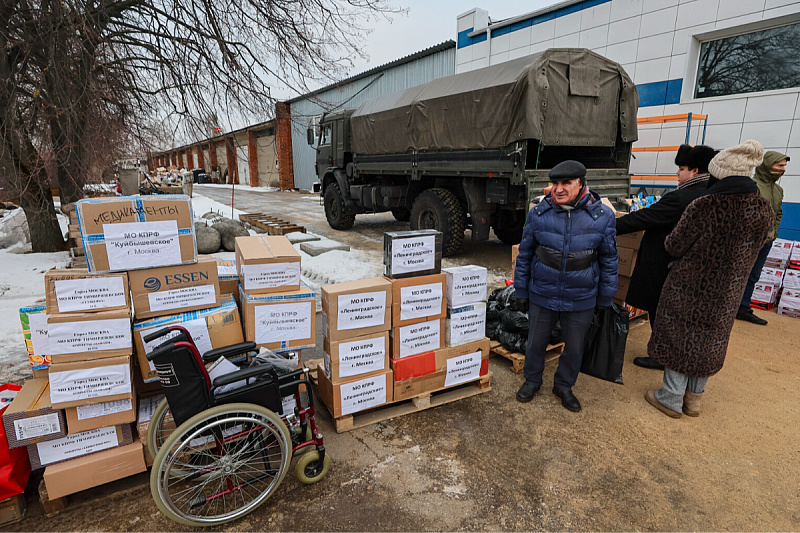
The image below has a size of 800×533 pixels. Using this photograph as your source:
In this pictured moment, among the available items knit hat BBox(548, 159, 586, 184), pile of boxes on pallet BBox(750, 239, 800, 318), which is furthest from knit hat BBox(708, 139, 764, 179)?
pile of boxes on pallet BBox(750, 239, 800, 318)

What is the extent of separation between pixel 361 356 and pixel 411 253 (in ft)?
2.64

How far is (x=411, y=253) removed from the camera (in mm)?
2844

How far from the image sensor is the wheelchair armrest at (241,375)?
1.97 meters

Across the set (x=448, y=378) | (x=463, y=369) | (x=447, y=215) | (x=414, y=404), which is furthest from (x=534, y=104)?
(x=414, y=404)

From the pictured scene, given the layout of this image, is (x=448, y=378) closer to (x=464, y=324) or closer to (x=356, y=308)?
(x=464, y=324)

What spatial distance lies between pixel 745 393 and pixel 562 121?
384 centimetres

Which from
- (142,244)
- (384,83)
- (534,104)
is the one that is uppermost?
(384,83)

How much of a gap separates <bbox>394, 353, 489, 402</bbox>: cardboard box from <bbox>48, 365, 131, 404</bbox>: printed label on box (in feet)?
5.49

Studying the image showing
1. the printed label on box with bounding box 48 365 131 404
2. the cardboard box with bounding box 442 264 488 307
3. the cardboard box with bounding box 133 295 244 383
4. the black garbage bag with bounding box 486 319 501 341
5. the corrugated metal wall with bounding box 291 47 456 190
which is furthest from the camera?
the corrugated metal wall with bounding box 291 47 456 190

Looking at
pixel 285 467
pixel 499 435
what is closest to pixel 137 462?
pixel 285 467

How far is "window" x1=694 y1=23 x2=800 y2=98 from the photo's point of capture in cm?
619

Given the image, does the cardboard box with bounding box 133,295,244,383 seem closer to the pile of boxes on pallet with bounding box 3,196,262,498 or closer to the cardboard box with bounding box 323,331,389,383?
the pile of boxes on pallet with bounding box 3,196,262,498

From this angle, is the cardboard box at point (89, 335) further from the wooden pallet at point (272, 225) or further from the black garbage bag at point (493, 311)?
the wooden pallet at point (272, 225)

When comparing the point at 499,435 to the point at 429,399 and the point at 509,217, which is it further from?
the point at 509,217
